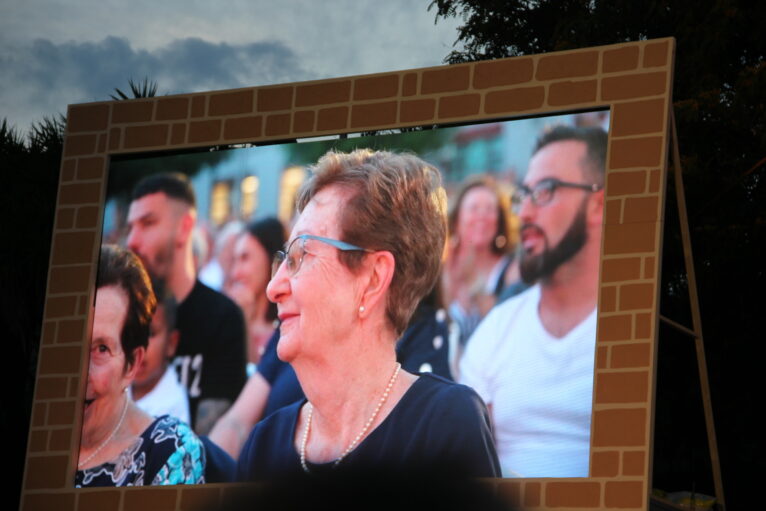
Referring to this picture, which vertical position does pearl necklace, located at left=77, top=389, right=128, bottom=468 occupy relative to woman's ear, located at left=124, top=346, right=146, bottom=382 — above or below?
below

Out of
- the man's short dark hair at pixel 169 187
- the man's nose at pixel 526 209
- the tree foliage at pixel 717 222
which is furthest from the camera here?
the tree foliage at pixel 717 222

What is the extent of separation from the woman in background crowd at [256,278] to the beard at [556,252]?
1283 millimetres

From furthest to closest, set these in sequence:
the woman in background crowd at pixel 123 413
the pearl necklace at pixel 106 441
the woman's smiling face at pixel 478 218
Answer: the pearl necklace at pixel 106 441
the woman in background crowd at pixel 123 413
the woman's smiling face at pixel 478 218

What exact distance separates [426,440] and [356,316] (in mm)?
710

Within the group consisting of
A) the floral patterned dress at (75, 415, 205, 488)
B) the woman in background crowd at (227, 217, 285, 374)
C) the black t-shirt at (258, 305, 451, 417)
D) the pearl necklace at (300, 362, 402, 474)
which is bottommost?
the floral patterned dress at (75, 415, 205, 488)

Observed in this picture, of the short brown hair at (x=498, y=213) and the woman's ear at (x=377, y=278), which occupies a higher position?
the short brown hair at (x=498, y=213)

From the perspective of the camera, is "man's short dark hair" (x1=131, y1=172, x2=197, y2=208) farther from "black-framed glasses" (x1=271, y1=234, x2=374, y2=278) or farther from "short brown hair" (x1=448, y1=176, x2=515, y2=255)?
"short brown hair" (x1=448, y1=176, x2=515, y2=255)

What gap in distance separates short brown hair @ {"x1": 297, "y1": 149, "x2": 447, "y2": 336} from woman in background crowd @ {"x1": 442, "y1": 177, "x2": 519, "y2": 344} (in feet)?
0.26

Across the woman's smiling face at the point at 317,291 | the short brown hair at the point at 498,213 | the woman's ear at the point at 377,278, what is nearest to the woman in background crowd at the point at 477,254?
the short brown hair at the point at 498,213

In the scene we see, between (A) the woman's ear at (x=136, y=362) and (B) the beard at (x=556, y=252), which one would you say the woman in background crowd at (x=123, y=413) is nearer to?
(A) the woman's ear at (x=136, y=362)

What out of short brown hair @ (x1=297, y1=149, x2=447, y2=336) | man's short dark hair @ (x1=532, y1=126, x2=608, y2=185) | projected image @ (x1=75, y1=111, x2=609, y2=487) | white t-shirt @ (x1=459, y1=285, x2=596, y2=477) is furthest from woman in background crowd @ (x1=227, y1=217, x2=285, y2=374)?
man's short dark hair @ (x1=532, y1=126, x2=608, y2=185)

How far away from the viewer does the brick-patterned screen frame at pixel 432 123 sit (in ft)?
18.7

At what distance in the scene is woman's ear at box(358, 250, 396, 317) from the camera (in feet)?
20.7

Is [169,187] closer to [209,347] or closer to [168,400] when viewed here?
[209,347]
